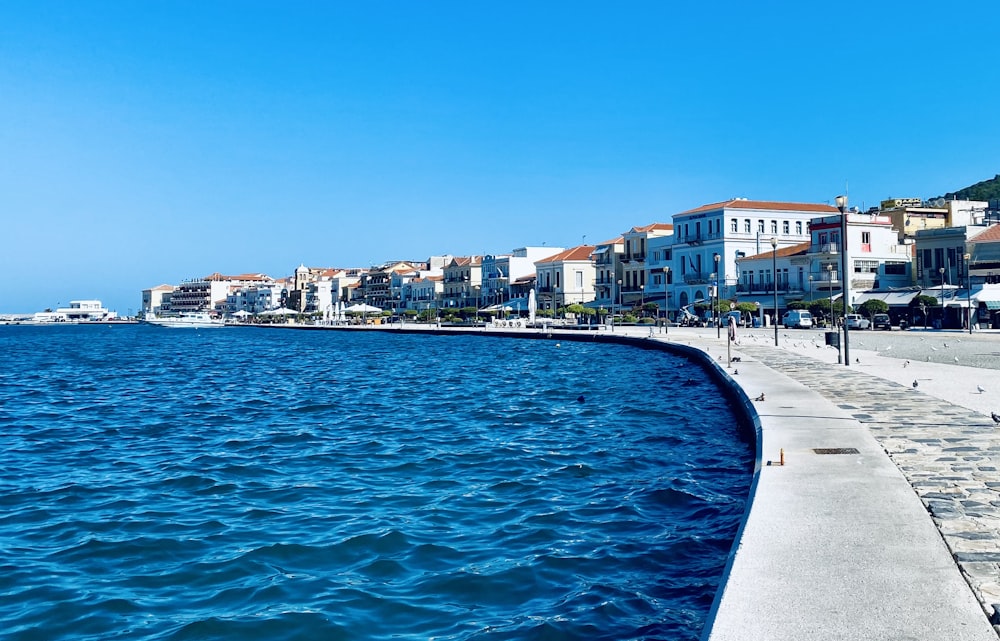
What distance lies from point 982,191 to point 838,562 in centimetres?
13126

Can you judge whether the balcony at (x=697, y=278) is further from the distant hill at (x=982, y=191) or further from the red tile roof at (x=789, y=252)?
the distant hill at (x=982, y=191)

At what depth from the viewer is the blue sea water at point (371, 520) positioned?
7.71 metres

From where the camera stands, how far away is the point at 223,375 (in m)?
38.8

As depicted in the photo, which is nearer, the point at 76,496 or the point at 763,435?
the point at 763,435

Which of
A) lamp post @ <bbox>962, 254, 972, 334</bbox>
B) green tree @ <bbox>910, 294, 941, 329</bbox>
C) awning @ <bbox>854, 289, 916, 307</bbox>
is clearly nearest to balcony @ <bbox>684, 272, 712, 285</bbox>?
awning @ <bbox>854, 289, 916, 307</bbox>

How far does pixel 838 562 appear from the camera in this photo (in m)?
6.09

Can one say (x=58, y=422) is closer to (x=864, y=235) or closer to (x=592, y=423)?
(x=592, y=423)

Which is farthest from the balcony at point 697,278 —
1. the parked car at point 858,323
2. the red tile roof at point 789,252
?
the parked car at point 858,323

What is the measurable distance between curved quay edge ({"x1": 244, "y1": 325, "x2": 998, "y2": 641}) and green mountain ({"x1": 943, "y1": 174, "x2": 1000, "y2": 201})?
119m

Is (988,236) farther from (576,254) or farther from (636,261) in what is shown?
(576,254)

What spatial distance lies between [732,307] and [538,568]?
60764 mm

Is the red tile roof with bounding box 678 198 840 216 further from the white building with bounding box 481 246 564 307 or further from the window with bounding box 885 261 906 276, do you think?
the white building with bounding box 481 246 564 307

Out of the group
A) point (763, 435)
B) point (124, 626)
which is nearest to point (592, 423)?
point (763, 435)

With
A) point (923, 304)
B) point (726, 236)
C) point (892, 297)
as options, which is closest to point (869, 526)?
point (923, 304)
